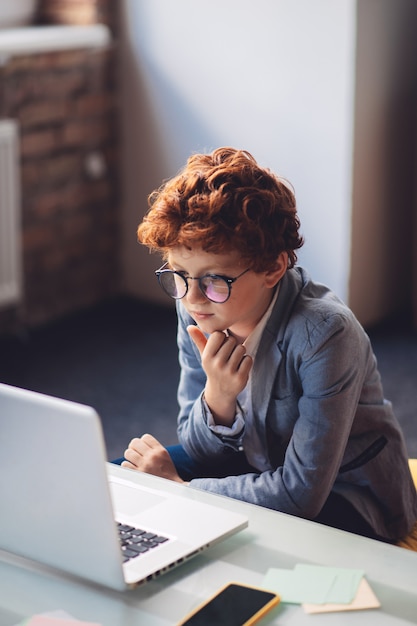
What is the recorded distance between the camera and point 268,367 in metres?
1.64

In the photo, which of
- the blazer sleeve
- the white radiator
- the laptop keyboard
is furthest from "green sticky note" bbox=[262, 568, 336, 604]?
the white radiator

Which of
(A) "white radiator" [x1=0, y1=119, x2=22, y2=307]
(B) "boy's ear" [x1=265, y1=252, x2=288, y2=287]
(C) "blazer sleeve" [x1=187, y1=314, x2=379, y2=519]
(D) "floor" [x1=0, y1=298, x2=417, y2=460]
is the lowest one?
(D) "floor" [x1=0, y1=298, x2=417, y2=460]

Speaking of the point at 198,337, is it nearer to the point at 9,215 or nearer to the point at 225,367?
the point at 225,367

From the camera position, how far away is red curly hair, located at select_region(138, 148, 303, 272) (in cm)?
153

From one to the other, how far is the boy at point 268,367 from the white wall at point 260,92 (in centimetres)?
204

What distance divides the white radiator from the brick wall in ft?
0.21

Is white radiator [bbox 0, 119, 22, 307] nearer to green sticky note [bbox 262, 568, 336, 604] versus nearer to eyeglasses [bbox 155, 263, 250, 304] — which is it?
eyeglasses [bbox 155, 263, 250, 304]

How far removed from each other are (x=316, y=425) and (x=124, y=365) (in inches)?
84.4

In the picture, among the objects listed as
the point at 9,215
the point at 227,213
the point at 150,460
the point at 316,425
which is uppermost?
the point at 227,213

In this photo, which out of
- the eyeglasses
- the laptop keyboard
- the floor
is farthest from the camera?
the floor

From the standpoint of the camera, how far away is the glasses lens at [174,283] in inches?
60.4

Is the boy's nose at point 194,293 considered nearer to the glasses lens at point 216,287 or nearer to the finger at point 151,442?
the glasses lens at point 216,287

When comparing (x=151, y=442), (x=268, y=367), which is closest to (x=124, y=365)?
(x=151, y=442)

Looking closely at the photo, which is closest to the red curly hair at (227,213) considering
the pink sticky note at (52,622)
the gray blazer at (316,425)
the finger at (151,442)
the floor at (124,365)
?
the gray blazer at (316,425)
